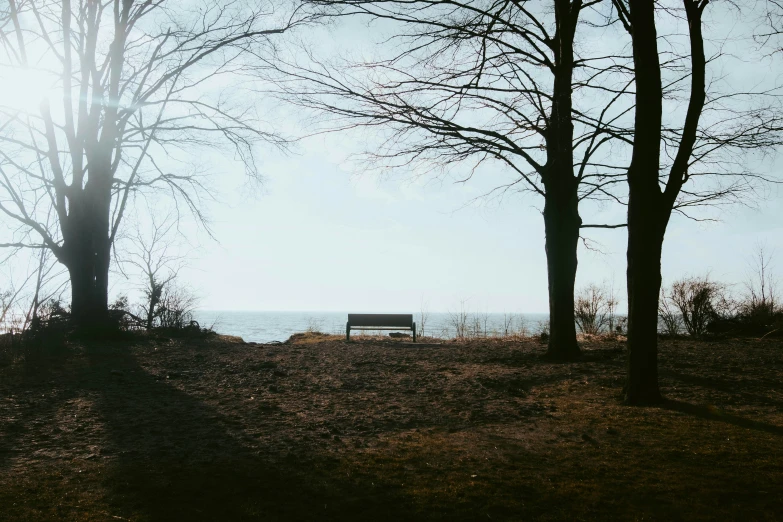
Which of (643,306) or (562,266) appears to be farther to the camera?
(562,266)

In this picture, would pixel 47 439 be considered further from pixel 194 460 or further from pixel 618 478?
pixel 618 478

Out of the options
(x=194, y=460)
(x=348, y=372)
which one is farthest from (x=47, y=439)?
(x=348, y=372)

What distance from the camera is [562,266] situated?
902 cm

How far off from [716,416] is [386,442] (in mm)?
3058

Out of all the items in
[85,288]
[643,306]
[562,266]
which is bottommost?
[643,306]

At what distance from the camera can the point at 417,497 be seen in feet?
10.8

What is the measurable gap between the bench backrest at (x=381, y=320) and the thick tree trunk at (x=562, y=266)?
5.48m

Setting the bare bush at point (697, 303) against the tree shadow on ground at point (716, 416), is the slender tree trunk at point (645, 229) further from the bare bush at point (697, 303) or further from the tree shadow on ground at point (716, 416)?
the bare bush at point (697, 303)

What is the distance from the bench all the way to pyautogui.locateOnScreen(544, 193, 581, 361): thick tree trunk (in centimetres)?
548

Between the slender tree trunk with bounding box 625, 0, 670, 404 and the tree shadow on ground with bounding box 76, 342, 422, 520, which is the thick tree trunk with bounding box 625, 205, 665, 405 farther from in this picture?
the tree shadow on ground with bounding box 76, 342, 422, 520

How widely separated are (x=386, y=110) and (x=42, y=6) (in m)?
9.12

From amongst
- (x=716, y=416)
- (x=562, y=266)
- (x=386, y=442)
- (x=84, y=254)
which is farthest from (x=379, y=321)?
(x=386, y=442)

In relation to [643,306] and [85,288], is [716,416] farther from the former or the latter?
[85,288]

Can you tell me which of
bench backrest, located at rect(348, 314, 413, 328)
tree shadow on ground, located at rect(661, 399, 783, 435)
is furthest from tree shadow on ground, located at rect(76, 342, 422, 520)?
bench backrest, located at rect(348, 314, 413, 328)
